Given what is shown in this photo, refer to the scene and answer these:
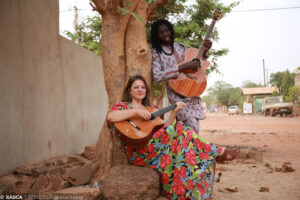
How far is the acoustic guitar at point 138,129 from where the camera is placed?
2492mm

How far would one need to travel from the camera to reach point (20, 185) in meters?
2.97

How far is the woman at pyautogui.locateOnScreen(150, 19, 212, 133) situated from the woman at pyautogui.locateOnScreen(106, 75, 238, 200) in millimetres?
293

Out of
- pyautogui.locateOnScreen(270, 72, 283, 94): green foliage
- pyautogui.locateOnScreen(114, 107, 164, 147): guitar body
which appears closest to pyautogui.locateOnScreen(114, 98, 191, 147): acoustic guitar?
pyautogui.locateOnScreen(114, 107, 164, 147): guitar body

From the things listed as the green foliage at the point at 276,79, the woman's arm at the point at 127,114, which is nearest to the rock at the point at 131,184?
the woman's arm at the point at 127,114

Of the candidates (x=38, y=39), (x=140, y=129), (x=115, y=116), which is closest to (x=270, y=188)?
(x=140, y=129)

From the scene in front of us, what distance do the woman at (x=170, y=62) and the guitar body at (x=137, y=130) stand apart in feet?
1.99

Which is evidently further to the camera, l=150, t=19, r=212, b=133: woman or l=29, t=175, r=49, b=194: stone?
l=150, t=19, r=212, b=133: woman

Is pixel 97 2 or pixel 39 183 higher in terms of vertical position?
pixel 97 2

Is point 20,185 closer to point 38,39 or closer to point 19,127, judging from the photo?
point 19,127

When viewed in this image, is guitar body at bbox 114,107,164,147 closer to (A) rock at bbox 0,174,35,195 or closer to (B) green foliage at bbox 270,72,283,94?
(A) rock at bbox 0,174,35,195

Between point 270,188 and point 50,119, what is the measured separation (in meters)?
3.48

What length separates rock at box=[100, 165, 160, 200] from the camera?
2.57 meters

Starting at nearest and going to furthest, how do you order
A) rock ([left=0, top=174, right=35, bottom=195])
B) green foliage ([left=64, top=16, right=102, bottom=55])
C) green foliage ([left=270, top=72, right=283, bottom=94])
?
rock ([left=0, top=174, right=35, bottom=195])
green foliage ([left=64, top=16, right=102, bottom=55])
green foliage ([left=270, top=72, right=283, bottom=94])

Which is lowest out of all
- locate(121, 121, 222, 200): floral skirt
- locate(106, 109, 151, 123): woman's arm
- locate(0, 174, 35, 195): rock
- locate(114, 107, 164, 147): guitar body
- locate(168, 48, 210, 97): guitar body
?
locate(0, 174, 35, 195): rock
